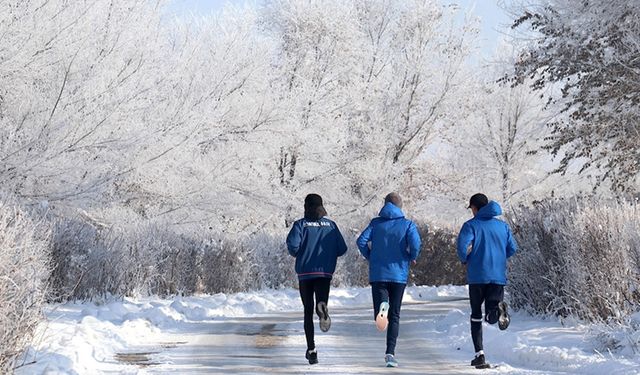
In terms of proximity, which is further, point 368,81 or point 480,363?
point 368,81

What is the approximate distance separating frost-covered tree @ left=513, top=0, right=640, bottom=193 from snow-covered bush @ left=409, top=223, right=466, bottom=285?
11.1m

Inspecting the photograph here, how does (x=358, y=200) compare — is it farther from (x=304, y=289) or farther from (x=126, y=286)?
(x=304, y=289)

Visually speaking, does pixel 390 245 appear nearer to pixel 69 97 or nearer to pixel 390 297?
pixel 390 297

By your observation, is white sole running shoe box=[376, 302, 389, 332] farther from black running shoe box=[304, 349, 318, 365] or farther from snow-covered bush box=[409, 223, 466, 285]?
snow-covered bush box=[409, 223, 466, 285]

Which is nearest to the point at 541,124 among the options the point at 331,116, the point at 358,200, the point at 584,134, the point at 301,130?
the point at 584,134

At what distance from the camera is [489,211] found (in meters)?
10.7

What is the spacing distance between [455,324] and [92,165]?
6.94 meters

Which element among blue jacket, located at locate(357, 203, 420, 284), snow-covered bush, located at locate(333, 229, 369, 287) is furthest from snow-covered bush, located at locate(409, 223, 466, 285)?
blue jacket, located at locate(357, 203, 420, 284)

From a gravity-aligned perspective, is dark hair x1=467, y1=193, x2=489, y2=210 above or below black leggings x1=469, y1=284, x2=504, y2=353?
above

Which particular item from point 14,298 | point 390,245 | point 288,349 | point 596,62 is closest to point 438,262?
point 596,62

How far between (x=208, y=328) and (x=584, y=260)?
5.82 meters

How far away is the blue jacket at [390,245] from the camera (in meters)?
10.5

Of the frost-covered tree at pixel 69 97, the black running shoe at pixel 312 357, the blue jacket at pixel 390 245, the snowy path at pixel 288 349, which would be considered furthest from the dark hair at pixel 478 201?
the frost-covered tree at pixel 69 97

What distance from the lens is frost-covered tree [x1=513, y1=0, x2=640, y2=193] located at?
16328mm
